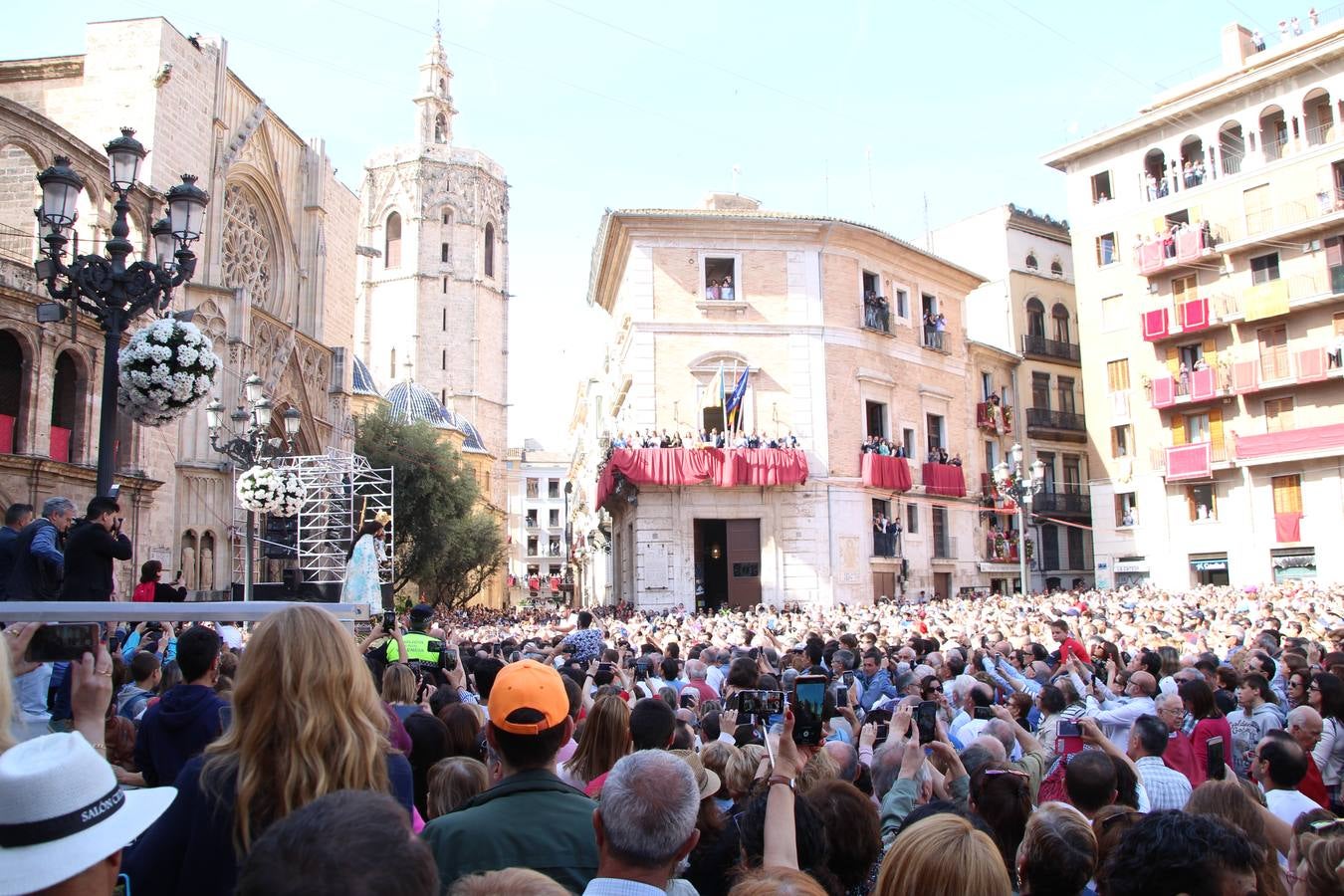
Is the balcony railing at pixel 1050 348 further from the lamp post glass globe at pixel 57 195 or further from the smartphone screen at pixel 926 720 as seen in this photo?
the smartphone screen at pixel 926 720

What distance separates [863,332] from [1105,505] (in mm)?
13200

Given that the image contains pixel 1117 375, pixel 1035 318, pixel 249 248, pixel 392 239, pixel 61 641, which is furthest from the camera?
pixel 392 239

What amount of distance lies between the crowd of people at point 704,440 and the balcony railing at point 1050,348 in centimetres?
1767

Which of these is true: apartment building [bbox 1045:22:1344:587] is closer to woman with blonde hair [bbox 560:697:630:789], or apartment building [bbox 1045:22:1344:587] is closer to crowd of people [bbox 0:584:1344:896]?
crowd of people [bbox 0:584:1344:896]

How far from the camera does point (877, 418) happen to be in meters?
34.1

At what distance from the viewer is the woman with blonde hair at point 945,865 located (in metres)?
A: 2.98

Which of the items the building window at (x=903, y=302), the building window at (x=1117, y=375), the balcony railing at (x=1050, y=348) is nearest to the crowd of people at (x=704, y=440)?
the building window at (x=903, y=302)

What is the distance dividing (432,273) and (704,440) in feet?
156

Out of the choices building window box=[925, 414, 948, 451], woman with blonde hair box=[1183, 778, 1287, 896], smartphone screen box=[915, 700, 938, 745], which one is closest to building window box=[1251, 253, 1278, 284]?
building window box=[925, 414, 948, 451]

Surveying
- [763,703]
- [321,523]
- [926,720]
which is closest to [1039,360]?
[321,523]

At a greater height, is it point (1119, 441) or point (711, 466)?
point (1119, 441)

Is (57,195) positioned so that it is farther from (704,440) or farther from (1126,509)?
(1126,509)

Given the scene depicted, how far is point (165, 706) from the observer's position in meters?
4.09

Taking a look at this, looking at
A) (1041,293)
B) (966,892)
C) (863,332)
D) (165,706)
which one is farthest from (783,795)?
(1041,293)
